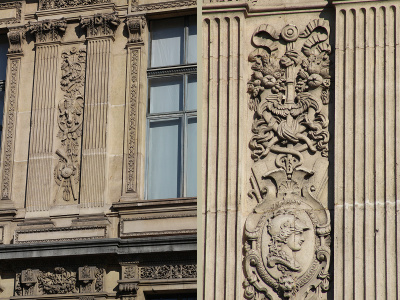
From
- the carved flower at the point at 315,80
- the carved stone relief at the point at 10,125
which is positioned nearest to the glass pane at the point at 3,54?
the carved stone relief at the point at 10,125

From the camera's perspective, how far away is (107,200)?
20.1 m

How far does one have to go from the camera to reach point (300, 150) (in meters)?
7.80

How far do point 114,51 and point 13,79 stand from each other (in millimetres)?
1952

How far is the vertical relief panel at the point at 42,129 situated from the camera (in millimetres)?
20500

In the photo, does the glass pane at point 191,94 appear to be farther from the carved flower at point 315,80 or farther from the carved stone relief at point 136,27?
the carved flower at point 315,80

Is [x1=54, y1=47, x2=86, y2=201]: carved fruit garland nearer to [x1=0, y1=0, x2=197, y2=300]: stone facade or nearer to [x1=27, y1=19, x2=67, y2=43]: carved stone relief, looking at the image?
[x1=0, y1=0, x2=197, y2=300]: stone facade

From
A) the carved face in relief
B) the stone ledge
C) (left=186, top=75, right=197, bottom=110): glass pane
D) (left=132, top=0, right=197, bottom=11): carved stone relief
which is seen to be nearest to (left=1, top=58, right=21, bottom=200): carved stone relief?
the stone ledge

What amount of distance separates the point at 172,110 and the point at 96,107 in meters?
1.36

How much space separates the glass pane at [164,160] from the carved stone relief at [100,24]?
184cm

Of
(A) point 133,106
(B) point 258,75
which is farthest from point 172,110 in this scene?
(B) point 258,75

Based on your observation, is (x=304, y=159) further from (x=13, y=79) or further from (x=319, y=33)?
(x=13, y=79)

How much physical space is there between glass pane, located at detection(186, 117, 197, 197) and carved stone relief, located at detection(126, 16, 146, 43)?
173 centimetres

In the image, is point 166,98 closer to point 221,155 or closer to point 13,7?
point 13,7

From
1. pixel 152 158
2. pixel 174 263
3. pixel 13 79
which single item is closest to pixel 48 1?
pixel 13 79
